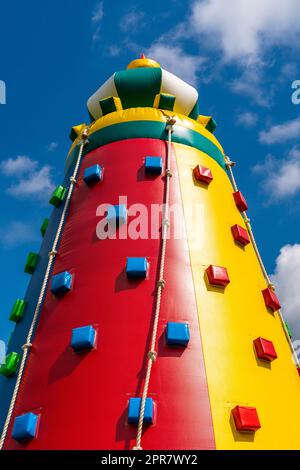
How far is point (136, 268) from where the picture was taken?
321 cm

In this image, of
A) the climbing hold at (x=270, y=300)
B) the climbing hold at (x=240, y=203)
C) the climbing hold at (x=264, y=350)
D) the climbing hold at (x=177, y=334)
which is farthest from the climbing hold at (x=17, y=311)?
the climbing hold at (x=240, y=203)

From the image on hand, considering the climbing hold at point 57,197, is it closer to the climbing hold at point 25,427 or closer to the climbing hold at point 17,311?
the climbing hold at point 17,311

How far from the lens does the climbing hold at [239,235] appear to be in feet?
13.2

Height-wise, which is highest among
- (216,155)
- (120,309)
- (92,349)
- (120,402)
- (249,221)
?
(216,155)

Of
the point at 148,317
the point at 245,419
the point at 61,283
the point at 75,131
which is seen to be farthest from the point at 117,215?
the point at 75,131

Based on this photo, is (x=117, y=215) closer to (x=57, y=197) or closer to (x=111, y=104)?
(x=57, y=197)

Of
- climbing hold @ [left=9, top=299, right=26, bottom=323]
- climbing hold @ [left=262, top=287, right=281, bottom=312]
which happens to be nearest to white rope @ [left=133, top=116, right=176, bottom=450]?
climbing hold @ [left=262, top=287, right=281, bottom=312]

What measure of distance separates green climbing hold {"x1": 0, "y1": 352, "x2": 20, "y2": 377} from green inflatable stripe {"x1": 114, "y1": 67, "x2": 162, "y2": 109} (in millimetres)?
3390

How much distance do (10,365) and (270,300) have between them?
232 cm

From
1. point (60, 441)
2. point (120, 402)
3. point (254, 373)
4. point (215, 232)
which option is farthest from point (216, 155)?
point (60, 441)

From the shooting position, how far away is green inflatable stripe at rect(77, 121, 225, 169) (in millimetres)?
4422
